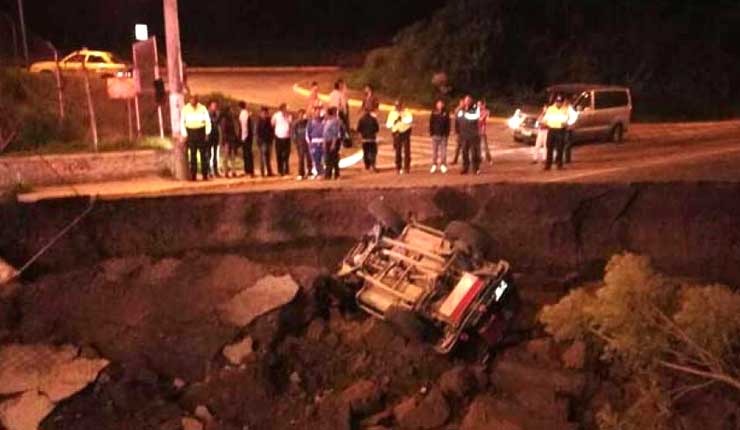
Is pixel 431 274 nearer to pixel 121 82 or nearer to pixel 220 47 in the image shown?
pixel 121 82

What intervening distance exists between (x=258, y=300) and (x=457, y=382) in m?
3.28

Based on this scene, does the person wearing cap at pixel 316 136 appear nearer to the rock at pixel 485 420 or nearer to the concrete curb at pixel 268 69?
the rock at pixel 485 420

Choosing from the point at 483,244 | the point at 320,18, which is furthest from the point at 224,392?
the point at 320,18

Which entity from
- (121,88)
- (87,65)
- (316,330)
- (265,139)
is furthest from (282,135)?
(87,65)

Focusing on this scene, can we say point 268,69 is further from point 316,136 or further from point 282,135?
point 316,136

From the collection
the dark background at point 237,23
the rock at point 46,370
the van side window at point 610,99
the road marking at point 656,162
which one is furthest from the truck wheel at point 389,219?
the dark background at point 237,23

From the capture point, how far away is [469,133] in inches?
797

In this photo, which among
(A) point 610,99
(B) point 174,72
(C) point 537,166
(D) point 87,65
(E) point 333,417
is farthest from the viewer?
(D) point 87,65

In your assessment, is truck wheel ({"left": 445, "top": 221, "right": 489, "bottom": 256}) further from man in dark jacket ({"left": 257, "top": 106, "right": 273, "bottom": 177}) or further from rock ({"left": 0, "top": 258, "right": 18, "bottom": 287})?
rock ({"left": 0, "top": 258, "right": 18, "bottom": 287})

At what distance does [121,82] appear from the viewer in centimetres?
2128

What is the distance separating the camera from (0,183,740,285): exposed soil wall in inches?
653

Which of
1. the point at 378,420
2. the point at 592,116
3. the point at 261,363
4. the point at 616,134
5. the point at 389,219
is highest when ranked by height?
the point at 389,219

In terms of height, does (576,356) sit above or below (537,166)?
below

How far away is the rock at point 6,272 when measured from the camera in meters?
15.7
